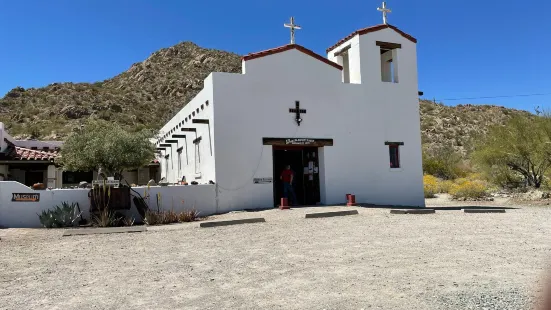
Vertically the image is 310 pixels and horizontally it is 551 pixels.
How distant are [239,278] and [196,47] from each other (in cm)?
6274

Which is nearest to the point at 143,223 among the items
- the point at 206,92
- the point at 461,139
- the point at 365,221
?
the point at 206,92

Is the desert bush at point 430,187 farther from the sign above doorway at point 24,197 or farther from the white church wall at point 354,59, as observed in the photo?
the sign above doorway at point 24,197

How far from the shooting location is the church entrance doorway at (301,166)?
18.7 m

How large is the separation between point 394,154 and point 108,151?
1280cm

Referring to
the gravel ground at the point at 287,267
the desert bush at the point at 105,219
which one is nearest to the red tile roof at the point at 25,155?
the desert bush at the point at 105,219

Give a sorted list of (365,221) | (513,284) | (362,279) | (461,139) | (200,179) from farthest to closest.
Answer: (461,139)
(200,179)
(365,221)
(362,279)
(513,284)

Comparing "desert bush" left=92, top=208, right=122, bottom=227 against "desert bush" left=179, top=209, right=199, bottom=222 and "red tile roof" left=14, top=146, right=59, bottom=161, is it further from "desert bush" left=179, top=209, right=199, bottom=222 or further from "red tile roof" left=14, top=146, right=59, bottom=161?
"red tile roof" left=14, top=146, right=59, bottom=161

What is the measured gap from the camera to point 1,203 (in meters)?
14.5

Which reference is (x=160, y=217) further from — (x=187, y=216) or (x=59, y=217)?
(x=59, y=217)

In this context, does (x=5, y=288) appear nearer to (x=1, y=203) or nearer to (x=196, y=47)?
(x=1, y=203)

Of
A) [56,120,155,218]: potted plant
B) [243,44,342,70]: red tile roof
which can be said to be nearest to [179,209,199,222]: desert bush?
[56,120,155,218]: potted plant

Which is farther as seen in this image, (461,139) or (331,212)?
(461,139)

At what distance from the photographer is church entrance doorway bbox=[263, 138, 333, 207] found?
1872 centimetres

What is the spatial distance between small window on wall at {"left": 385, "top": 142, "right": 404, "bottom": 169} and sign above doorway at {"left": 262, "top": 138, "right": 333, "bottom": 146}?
3.30 metres
